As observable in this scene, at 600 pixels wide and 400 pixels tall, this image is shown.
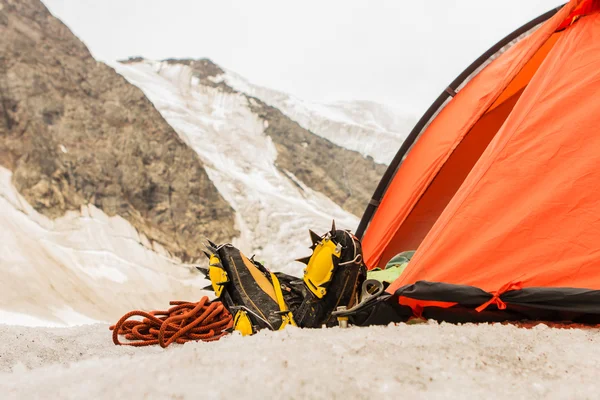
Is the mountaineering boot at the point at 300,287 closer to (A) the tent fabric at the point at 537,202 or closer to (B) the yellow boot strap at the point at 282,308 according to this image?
(B) the yellow boot strap at the point at 282,308

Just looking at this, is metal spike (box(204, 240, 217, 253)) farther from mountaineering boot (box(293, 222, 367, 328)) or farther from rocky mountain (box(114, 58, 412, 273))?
rocky mountain (box(114, 58, 412, 273))

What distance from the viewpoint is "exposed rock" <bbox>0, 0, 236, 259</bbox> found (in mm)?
8234

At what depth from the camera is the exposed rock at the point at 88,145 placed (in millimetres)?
8234

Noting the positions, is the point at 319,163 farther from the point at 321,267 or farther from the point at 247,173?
the point at 321,267

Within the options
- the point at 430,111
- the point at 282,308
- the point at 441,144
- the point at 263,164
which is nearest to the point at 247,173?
the point at 263,164

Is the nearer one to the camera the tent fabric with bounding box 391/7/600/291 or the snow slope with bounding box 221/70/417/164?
the tent fabric with bounding box 391/7/600/291

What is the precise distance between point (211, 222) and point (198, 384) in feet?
32.0

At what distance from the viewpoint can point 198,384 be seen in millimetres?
903

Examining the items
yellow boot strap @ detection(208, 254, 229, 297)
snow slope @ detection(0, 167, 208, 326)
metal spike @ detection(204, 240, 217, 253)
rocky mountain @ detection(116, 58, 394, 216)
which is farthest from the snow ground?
rocky mountain @ detection(116, 58, 394, 216)

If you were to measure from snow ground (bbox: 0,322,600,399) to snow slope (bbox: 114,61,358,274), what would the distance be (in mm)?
7888

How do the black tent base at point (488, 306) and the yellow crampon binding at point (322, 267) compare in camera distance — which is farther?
Answer: the yellow crampon binding at point (322, 267)

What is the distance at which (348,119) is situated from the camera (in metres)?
28.8

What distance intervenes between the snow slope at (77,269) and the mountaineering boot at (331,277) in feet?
9.69

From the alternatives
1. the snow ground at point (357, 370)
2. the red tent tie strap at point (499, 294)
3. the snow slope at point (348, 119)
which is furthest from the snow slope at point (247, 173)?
the snow ground at point (357, 370)
